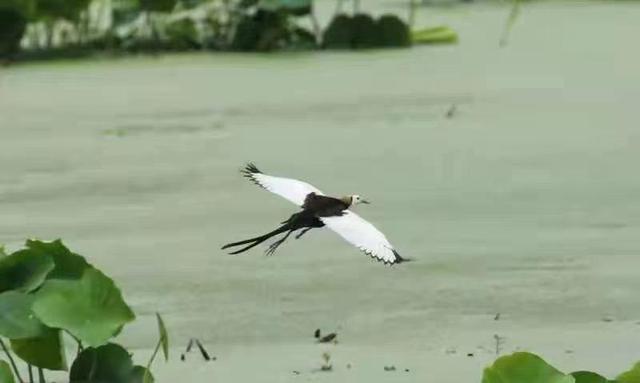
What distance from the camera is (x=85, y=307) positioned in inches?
51.2

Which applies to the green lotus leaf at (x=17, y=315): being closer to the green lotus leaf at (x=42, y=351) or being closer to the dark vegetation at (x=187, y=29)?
the green lotus leaf at (x=42, y=351)

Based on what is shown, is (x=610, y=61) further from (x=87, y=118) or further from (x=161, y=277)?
(x=161, y=277)

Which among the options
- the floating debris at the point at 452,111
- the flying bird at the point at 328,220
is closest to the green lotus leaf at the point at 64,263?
the flying bird at the point at 328,220

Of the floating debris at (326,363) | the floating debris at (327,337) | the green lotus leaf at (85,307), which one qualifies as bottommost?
the floating debris at (327,337)

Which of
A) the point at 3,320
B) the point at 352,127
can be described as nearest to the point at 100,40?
the point at 352,127

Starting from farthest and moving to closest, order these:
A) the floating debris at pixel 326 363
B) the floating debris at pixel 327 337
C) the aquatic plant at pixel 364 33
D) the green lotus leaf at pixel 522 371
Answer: the aquatic plant at pixel 364 33
the floating debris at pixel 327 337
the floating debris at pixel 326 363
the green lotus leaf at pixel 522 371

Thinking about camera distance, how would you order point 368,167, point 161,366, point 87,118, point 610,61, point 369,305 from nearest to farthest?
point 161,366 → point 369,305 → point 368,167 → point 87,118 → point 610,61

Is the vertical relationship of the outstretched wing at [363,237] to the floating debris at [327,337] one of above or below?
above

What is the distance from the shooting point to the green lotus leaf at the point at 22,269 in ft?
4.40

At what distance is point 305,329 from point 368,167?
1.19m

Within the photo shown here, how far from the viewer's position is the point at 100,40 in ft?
17.2

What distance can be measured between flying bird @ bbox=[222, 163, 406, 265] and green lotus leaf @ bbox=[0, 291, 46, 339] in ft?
0.70

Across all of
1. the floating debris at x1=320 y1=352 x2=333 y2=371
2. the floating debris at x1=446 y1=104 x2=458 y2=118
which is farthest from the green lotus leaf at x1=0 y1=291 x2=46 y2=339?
the floating debris at x1=446 y1=104 x2=458 y2=118

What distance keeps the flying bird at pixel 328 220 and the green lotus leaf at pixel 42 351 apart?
Result: 277 mm
